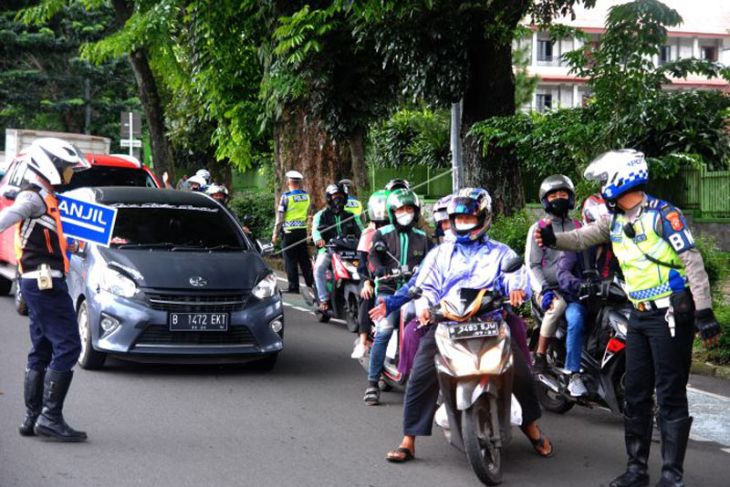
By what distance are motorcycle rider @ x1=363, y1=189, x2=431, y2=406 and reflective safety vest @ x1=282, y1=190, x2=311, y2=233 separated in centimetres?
740

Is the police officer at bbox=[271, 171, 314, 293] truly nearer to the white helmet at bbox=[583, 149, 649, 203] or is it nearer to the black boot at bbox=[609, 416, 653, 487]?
the white helmet at bbox=[583, 149, 649, 203]

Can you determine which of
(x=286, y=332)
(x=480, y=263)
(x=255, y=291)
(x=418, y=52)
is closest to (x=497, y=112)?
(x=418, y=52)

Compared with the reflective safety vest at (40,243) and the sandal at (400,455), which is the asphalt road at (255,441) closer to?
the sandal at (400,455)

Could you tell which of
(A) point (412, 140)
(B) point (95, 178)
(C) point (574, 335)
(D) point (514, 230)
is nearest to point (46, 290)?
(C) point (574, 335)

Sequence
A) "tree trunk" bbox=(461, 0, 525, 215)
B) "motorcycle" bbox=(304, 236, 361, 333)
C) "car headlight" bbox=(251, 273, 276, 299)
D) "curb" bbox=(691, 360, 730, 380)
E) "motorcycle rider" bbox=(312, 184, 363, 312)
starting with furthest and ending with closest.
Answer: "tree trunk" bbox=(461, 0, 525, 215) → "motorcycle rider" bbox=(312, 184, 363, 312) → "motorcycle" bbox=(304, 236, 361, 333) → "curb" bbox=(691, 360, 730, 380) → "car headlight" bbox=(251, 273, 276, 299)

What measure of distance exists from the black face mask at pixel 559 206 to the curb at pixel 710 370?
2.82 meters

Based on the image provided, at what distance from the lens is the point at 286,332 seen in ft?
42.1

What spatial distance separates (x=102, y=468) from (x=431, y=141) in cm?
2635

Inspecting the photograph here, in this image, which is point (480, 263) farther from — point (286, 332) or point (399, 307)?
point (286, 332)

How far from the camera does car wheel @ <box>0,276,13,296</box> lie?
1539 centimetres

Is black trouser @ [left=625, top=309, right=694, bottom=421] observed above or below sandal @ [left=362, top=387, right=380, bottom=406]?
above

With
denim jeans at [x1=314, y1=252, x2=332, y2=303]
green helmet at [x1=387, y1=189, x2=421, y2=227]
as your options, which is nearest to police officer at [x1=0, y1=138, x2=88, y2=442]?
green helmet at [x1=387, y1=189, x2=421, y2=227]

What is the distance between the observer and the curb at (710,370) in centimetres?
1006

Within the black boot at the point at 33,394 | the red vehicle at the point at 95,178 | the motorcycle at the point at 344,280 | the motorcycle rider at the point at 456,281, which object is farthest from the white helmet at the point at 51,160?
the red vehicle at the point at 95,178
